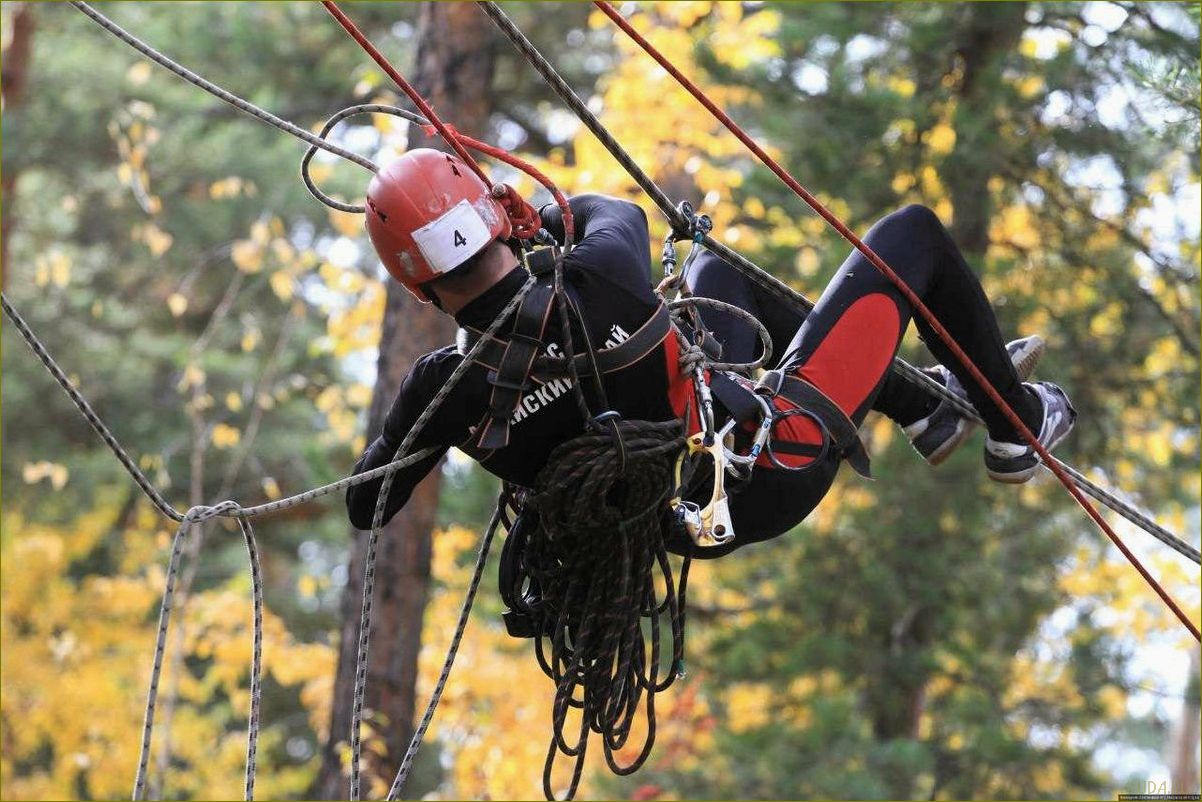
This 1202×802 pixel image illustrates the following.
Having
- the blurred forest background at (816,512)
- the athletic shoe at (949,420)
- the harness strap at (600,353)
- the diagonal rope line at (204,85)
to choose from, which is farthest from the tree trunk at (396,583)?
the harness strap at (600,353)

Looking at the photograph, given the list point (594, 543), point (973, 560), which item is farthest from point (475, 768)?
point (594, 543)

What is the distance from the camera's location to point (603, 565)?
356 centimetres

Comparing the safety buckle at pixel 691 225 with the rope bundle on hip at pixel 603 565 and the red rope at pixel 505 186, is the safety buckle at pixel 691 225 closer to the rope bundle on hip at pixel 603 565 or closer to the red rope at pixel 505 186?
the red rope at pixel 505 186

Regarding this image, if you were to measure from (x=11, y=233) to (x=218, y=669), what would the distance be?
6030 millimetres

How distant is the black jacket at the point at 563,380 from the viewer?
11.0ft

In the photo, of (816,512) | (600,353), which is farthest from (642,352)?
(816,512)

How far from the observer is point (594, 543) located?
354cm

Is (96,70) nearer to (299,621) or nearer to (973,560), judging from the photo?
(299,621)

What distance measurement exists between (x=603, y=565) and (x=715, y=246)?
31.1 inches

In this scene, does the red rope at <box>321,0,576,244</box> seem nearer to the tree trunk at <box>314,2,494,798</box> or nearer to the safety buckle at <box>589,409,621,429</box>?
the safety buckle at <box>589,409,621,429</box>

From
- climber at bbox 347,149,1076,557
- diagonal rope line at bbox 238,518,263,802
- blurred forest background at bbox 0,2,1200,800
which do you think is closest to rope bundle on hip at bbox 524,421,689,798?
climber at bbox 347,149,1076,557

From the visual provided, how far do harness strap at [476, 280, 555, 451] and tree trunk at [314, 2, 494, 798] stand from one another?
3428 millimetres

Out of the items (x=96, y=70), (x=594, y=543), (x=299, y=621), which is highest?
(x=594, y=543)

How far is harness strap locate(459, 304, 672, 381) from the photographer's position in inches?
131
